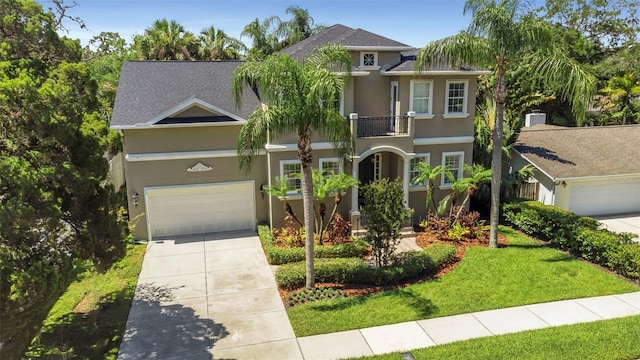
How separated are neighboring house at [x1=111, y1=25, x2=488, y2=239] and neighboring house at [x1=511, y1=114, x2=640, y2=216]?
384 centimetres

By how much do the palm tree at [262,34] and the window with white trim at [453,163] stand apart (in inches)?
904

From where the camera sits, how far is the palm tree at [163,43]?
93.5ft

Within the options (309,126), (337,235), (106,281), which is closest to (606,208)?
(337,235)

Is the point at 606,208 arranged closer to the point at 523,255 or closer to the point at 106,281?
the point at 523,255

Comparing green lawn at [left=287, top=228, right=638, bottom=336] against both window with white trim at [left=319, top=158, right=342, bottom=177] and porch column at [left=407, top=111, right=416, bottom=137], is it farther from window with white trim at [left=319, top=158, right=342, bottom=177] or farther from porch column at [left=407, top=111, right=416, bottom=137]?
window with white trim at [left=319, top=158, right=342, bottom=177]

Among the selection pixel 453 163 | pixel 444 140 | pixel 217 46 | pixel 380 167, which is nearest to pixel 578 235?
pixel 453 163

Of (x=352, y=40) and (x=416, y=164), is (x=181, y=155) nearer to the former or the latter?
(x=352, y=40)

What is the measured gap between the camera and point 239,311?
37.7 feet

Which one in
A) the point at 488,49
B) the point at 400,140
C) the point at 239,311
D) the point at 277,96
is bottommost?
the point at 239,311

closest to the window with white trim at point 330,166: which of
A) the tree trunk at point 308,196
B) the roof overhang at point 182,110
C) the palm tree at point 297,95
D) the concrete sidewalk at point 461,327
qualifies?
the roof overhang at point 182,110

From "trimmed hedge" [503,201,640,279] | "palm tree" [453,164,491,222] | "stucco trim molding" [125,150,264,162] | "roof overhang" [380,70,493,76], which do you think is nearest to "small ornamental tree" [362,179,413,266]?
"palm tree" [453,164,491,222]

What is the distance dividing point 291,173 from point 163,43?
16833 mm

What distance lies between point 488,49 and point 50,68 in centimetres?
1184

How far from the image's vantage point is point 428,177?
54.3 feet
